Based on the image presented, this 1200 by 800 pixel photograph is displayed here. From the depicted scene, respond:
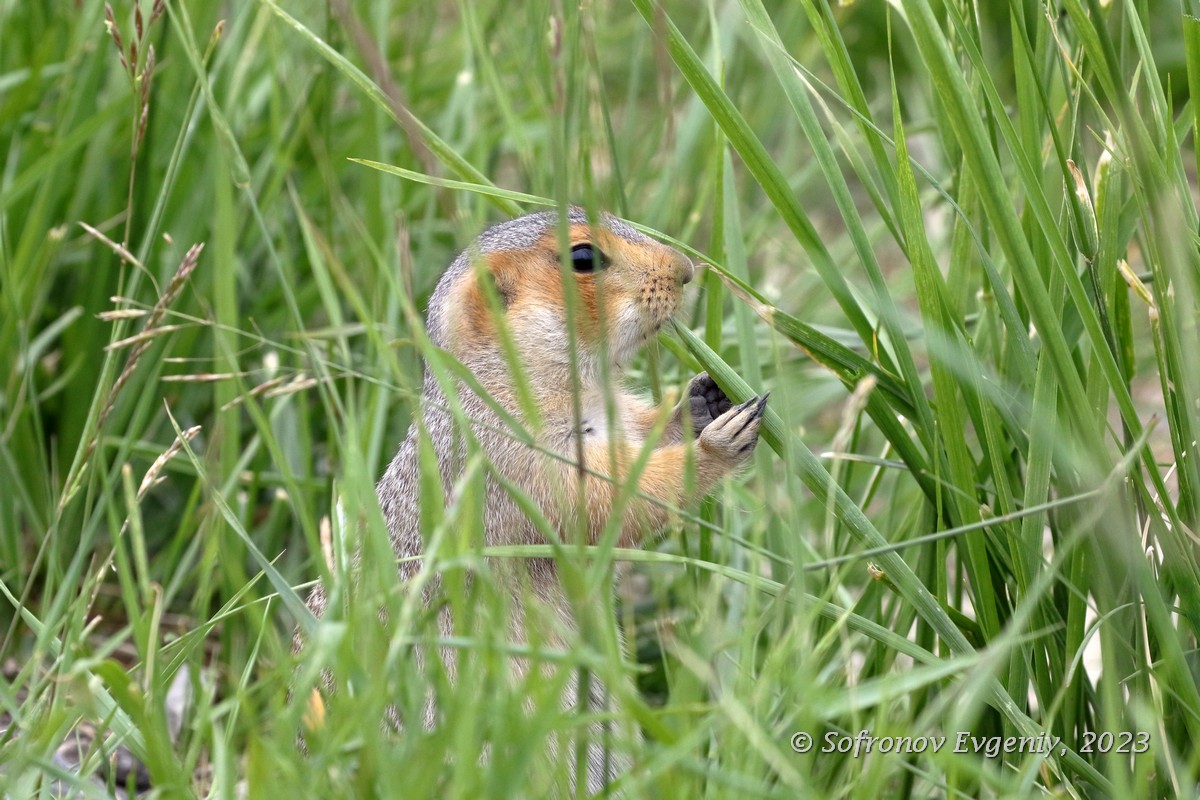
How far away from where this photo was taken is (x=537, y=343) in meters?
2.78

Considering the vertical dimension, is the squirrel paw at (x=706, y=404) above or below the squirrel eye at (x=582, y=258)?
below

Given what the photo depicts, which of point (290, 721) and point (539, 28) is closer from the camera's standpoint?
point (290, 721)

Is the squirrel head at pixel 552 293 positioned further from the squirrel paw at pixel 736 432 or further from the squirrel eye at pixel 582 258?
the squirrel paw at pixel 736 432

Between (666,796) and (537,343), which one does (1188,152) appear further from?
(666,796)

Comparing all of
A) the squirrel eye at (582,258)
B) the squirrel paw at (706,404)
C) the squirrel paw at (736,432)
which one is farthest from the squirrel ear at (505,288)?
the squirrel paw at (736,432)

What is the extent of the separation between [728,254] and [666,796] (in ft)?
4.60

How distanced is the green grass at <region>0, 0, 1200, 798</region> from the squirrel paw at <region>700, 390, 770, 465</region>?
0.09 meters

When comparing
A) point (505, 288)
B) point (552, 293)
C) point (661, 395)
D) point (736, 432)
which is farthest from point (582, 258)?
point (736, 432)

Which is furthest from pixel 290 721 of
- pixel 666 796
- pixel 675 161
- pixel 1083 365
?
pixel 675 161

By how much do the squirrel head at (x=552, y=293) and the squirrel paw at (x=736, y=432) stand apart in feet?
0.96

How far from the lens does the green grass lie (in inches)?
61.9

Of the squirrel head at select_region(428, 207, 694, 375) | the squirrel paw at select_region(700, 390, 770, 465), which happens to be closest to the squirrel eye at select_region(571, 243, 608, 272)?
the squirrel head at select_region(428, 207, 694, 375)

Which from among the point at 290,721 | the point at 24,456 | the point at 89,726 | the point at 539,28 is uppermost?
the point at 539,28

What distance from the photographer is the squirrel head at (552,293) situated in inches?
103
